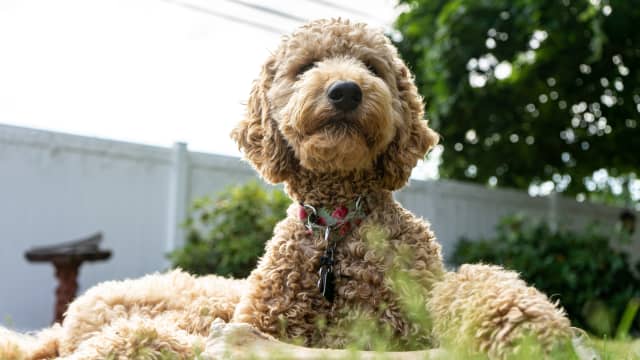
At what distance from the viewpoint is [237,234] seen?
6.65 metres

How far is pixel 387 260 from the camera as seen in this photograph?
105 inches

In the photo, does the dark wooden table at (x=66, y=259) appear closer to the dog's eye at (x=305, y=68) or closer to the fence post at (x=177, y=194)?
the fence post at (x=177, y=194)

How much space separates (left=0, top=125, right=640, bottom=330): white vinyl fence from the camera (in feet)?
22.2

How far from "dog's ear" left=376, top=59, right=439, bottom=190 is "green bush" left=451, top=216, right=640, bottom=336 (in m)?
5.24

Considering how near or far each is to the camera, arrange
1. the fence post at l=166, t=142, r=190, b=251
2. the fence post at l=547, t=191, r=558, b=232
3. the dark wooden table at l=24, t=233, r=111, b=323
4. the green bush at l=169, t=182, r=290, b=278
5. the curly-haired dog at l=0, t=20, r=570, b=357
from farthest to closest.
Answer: the fence post at l=547, t=191, r=558, b=232 → the fence post at l=166, t=142, r=190, b=251 → the green bush at l=169, t=182, r=290, b=278 → the dark wooden table at l=24, t=233, r=111, b=323 → the curly-haired dog at l=0, t=20, r=570, b=357

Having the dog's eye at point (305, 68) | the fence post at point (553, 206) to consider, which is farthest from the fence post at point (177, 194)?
the fence post at point (553, 206)

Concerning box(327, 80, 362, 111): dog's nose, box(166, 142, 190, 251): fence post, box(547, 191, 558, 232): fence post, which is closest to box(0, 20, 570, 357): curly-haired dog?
box(327, 80, 362, 111): dog's nose

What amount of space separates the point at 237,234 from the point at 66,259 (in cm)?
145

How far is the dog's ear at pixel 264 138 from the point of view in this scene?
2936 mm

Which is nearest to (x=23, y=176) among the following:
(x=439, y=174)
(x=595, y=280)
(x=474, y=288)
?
(x=474, y=288)

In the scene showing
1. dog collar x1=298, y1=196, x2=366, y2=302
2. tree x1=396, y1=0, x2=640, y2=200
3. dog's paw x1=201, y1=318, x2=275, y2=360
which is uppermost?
tree x1=396, y1=0, x2=640, y2=200

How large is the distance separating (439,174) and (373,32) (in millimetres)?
9123

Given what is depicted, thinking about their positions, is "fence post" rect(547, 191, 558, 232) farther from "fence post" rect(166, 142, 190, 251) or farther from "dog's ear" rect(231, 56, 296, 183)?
"dog's ear" rect(231, 56, 296, 183)

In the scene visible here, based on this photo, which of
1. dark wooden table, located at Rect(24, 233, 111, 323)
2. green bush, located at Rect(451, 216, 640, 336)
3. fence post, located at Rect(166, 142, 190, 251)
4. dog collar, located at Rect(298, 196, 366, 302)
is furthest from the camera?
green bush, located at Rect(451, 216, 640, 336)
